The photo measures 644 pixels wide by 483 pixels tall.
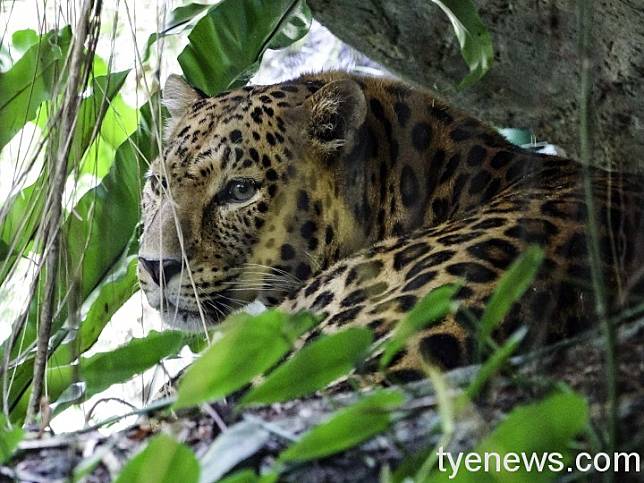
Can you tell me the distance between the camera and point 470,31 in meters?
1.64

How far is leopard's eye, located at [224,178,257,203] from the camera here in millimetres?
2555

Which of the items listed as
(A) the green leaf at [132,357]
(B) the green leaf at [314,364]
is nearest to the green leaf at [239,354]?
(B) the green leaf at [314,364]

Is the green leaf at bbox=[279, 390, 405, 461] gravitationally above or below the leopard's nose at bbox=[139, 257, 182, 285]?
above

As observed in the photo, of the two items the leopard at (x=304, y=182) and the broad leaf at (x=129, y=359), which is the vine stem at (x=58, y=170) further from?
the leopard at (x=304, y=182)

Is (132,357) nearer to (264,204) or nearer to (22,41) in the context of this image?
(264,204)

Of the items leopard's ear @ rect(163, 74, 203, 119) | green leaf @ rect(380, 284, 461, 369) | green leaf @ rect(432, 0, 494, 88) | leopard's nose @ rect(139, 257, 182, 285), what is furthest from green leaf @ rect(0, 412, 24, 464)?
leopard's ear @ rect(163, 74, 203, 119)

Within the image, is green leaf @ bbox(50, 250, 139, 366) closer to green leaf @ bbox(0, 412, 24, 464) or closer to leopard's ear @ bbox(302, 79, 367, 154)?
leopard's ear @ bbox(302, 79, 367, 154)

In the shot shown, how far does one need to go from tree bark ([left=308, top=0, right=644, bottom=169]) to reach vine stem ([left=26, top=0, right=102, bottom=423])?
1.18m

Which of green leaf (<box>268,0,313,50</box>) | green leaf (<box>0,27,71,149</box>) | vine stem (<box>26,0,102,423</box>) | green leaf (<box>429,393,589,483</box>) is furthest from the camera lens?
green leaf (<box>268,0,313,50</box>)

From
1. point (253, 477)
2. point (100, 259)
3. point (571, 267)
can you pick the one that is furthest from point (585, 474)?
point (100, 259)

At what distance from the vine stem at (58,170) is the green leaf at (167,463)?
61 cm

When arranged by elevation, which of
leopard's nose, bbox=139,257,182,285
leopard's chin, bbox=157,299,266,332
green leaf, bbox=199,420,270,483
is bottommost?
leopard's chin, bbox=157,299,266,332

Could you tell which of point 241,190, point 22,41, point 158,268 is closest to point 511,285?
point 158,268

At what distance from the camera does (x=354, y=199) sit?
2.57 meters
